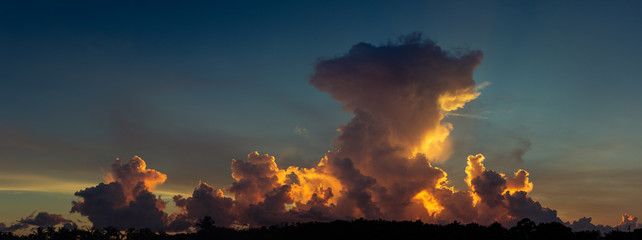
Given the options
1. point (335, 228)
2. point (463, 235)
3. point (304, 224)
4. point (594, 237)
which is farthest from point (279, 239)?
point (594, 237)

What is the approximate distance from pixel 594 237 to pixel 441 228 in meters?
38.5

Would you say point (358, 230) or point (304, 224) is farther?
point (304, 224)

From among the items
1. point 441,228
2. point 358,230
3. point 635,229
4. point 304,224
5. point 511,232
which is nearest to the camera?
point 635,229

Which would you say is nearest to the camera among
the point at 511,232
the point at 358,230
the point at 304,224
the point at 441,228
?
the point at 511,232

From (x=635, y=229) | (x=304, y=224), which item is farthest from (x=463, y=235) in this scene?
(x=304, y=224)

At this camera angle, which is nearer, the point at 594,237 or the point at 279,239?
the point at 594,237

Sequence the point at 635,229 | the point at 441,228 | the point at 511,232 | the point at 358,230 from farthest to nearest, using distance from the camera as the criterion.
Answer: the point at 358,230 < the point at 441,228 < the point at 511,232 < the point at 635,229

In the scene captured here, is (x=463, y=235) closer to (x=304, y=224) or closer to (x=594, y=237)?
(x=594, y=237)

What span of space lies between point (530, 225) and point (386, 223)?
5045cm

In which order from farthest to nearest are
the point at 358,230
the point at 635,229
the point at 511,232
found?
the point at 358,230
the point at 511,232
the point at 635,229

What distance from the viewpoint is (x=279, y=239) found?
182 m

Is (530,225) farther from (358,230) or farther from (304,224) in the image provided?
(304,224)

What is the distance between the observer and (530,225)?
394ft

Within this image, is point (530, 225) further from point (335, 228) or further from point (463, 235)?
point (335, 228)
